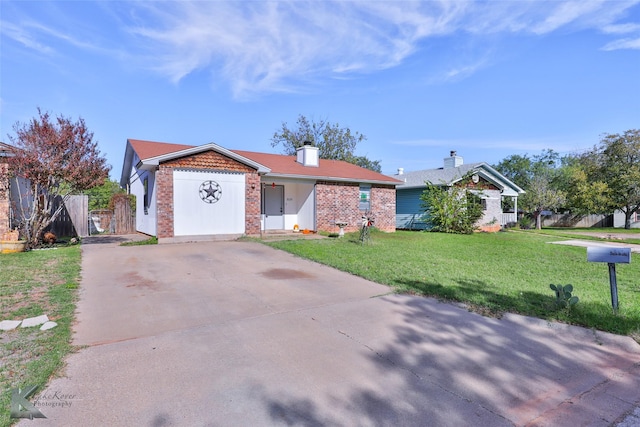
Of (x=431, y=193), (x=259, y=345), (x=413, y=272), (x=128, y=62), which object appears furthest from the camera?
(x=431, y=193)

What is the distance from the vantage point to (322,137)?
37.5m

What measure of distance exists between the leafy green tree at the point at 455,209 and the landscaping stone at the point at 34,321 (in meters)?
17.4

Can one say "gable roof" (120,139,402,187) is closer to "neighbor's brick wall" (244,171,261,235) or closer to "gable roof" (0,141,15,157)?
"neighbor's brick wall" (244,171,261,235)

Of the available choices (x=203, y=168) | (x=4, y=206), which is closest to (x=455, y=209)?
(x=203, y=168)

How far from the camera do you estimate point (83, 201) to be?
15.5 metres

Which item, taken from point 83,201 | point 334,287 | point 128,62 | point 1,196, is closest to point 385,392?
point 334,287

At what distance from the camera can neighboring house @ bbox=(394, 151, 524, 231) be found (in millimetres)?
20219

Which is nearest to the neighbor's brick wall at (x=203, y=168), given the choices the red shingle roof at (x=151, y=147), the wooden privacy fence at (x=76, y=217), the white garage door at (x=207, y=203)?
the white garage door at (x=207, y=203)

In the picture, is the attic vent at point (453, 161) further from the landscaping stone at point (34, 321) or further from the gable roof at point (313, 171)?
the landscaping stone at point (34, 321)

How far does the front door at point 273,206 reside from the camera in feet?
52.1

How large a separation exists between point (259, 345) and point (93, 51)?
1149cm

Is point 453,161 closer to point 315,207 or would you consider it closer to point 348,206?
point 348,206

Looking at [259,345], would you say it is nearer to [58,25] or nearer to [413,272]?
[413,272]

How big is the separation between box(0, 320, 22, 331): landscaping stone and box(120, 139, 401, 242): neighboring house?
7.91 metres
